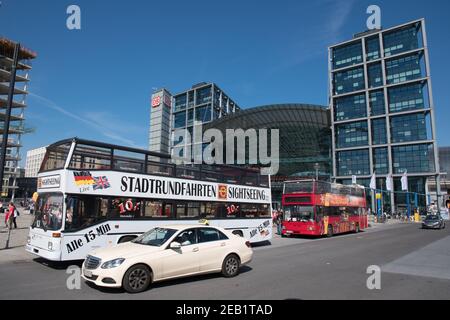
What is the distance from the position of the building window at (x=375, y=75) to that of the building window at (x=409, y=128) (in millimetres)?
7739

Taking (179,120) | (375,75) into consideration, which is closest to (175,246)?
(375,75)

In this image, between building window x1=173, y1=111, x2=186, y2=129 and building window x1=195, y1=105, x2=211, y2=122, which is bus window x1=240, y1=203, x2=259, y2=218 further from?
building window x1=173, y1=111, x2=186, y2=129

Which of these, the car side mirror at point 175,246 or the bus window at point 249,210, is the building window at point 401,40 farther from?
the car side mirror at point 175,246

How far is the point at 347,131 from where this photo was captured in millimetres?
67750

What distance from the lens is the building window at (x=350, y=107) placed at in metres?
65.9

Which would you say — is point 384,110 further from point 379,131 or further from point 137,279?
point 137,279

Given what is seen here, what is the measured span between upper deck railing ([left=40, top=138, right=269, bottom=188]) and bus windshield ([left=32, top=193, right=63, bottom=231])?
0.97 meters

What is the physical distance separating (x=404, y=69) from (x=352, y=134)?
→ 1517 cm

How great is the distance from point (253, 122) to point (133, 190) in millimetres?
62386

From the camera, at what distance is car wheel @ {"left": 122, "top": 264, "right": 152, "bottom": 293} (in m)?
6.96

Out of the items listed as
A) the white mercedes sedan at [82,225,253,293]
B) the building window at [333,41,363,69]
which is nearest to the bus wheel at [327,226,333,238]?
the white mercedes sedan at [82,225,253,293]

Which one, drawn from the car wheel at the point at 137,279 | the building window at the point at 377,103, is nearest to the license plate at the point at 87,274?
the car wheel at the point at 137,279

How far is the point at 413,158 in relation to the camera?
60.4 m
